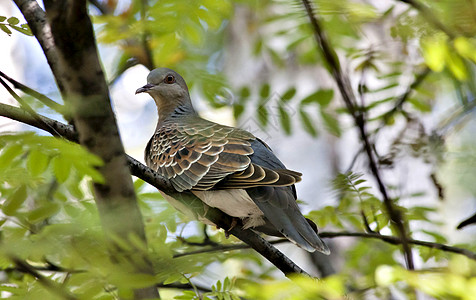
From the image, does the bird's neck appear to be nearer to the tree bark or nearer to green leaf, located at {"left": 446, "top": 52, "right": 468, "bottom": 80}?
the tree bark

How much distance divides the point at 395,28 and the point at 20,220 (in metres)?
2.25

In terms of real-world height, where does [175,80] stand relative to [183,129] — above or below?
above

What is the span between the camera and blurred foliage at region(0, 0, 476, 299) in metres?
1.74

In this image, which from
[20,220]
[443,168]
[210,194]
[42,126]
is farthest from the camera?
[210,194]

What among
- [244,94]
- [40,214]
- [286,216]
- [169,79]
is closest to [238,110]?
[244,94]

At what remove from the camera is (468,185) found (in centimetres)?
362

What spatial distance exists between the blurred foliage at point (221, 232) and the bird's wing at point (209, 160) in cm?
19

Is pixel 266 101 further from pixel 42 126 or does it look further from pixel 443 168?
pixel 42 126

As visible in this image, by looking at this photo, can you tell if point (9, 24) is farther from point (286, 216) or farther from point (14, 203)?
point (286, 216)

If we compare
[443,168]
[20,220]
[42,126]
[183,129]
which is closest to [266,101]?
[183,129]

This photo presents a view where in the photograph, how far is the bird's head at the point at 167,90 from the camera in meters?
4.19

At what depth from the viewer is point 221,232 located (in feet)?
12.1

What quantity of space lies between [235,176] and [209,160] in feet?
0.84

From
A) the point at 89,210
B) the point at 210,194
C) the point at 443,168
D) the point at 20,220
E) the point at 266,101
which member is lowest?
the point at 20,220
